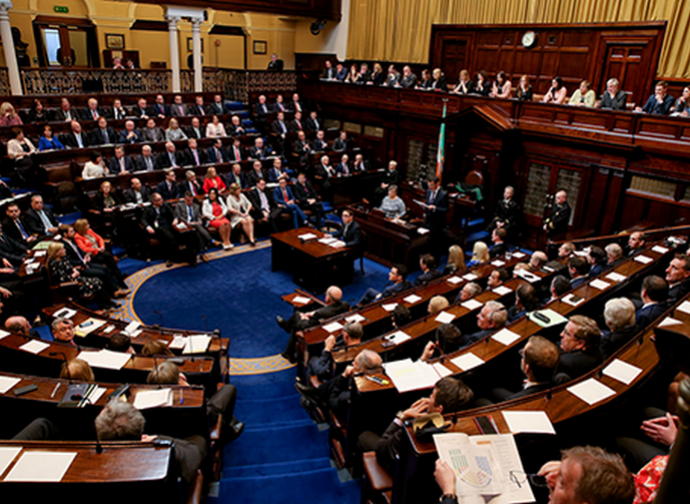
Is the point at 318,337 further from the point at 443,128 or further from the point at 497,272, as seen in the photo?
the point at 443,128

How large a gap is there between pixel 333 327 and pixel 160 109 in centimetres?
908

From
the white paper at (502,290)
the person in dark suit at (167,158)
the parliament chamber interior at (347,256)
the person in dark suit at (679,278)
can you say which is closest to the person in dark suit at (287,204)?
the parliament chamber interior at (347,256)

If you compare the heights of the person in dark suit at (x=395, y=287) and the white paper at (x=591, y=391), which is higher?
the white paper at (x=591, y=391)

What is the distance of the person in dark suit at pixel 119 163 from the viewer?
9.90 meters

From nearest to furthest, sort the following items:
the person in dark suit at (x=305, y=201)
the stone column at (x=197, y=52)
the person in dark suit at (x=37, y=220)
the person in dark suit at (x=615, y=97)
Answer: the person in dark suit at (x=37, y=220)
the person in dark suit at (x=615, y=97)
the person in dark suit at (x=305, y=201)
the stone column at (x=197, y=52)

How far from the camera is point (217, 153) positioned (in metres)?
11.5

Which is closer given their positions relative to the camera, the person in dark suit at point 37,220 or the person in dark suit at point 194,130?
the person in dark suit at point 37,220

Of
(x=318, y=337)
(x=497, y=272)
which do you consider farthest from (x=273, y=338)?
(x=497, y=272)

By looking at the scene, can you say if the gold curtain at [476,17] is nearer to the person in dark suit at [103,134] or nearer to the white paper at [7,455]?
the person in dark suit at [103,134]

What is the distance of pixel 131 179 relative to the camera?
31.5 feet

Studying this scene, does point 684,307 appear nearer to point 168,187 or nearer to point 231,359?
point 231,359

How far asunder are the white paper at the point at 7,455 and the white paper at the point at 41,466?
0.04 m

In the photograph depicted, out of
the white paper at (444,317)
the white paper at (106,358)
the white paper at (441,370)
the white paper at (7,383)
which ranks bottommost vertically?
the white paper at (106,358)

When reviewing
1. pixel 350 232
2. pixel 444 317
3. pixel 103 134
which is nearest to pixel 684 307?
pixel 444 317
